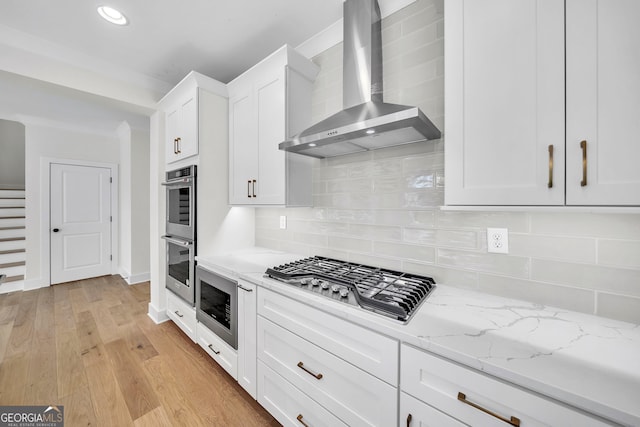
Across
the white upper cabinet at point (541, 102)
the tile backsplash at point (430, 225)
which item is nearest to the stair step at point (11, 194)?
the tile backsplash at point (430, 225)

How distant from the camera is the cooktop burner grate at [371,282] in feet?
3.48

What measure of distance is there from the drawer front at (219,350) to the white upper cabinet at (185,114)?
1504 millimetres

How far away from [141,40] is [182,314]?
94.9 inches

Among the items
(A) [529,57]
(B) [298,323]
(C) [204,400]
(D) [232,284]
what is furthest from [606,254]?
(C) [204,400]

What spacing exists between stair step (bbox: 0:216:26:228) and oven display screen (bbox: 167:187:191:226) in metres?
3.74

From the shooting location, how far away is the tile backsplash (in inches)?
41.8

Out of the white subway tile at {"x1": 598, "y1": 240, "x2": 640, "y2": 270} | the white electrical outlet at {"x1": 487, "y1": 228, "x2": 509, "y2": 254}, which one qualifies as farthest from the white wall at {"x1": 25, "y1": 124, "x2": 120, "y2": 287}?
the white subway tile at {"x1": 598, "y1": 240, "x2": 640, "y2": 270}

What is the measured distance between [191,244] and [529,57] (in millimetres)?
2468

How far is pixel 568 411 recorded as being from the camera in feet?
2.16

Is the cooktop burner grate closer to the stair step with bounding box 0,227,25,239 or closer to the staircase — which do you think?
the staircase

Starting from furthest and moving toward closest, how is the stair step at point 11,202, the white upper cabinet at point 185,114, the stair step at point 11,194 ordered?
the stair step at point 11,194 → the stair step at point 11,202 → the white upper cabinet at point 185,114

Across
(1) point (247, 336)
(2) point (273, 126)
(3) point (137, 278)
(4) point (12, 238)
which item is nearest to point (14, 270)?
(4) point (12, 238)

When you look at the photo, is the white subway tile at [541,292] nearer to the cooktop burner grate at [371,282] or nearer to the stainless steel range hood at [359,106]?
the cooktop burner grate at [371,282]

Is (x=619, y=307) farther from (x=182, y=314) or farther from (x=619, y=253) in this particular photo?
(x=182, y=314)
